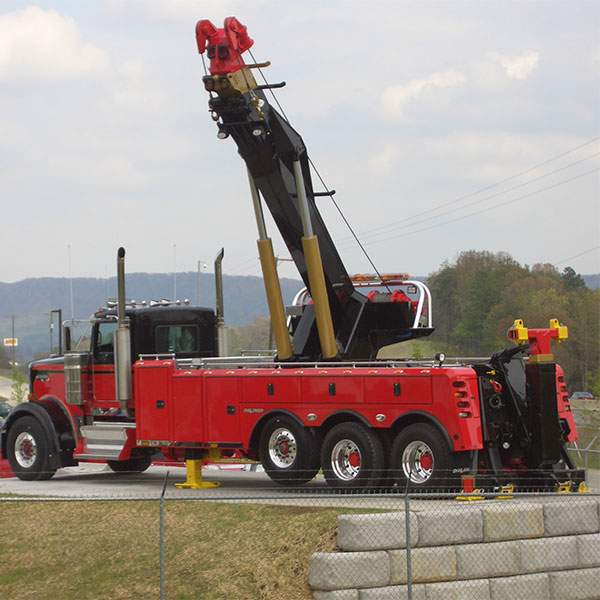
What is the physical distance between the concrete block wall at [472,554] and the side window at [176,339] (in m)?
8.04

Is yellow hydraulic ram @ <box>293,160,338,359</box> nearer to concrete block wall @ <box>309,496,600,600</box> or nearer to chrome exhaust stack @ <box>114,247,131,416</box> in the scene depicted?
chrome exhaust stack @ <box>114,247,131,416</box>

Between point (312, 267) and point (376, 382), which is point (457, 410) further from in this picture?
point (312, 267)

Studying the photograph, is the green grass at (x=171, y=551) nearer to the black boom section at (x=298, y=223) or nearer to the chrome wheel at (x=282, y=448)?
the chrome wheel at (x=282, y=448)

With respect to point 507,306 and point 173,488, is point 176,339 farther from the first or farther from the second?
point 507,306

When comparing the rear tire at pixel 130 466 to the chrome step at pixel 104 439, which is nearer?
the chrome step at pixel 104 439

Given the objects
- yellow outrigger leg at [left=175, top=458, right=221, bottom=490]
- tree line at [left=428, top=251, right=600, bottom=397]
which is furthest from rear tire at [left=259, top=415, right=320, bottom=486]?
tree line at [left=428, top=251, right=600, bottom=397]

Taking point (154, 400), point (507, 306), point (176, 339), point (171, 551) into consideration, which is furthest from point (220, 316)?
point (507, 306)

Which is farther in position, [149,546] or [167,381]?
[167,381]

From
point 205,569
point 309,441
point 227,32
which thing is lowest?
point 205,569

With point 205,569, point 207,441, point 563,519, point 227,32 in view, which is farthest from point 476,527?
point 227,32

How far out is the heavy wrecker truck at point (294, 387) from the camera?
1856 cm

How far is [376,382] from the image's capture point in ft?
61.8

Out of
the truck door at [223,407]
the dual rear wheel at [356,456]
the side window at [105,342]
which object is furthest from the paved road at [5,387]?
the dual rear wheel at [356,456]

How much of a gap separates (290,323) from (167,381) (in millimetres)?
2292
